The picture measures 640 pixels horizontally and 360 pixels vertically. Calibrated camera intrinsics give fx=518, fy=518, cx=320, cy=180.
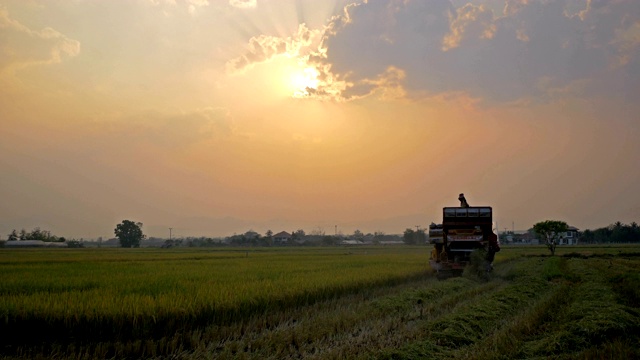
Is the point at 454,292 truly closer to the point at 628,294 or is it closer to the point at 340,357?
the point at 628,294

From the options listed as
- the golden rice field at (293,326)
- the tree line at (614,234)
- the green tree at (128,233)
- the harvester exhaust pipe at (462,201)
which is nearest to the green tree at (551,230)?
the harvester exhaust pipe at (462,201)

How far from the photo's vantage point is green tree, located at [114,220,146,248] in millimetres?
128625

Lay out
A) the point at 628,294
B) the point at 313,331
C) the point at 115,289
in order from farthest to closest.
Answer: the point at 628,294, the point at 115,289, the point at 313,331

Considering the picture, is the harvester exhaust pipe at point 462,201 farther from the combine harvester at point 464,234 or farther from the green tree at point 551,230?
the green tree at point 551,230

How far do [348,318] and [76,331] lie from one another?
5.24 m

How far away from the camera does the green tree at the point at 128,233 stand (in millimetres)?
128625

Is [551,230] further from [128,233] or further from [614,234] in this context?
[128,233]

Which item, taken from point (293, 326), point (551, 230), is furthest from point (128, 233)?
point (293, 326)

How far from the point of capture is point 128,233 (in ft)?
425

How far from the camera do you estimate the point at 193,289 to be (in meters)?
12.9

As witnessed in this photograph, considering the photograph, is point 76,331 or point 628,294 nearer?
point 76,331

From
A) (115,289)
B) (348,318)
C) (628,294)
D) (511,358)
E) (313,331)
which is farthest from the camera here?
(628,294)

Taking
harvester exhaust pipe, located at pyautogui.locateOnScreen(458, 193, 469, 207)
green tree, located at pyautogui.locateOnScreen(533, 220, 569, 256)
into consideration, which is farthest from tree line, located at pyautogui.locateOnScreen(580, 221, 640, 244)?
harvester exhaust pipe, located at pyautogui.locateOnScreen(458, 193, 469, 207)

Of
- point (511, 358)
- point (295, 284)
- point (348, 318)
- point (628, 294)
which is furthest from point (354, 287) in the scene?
point (511, 358)
